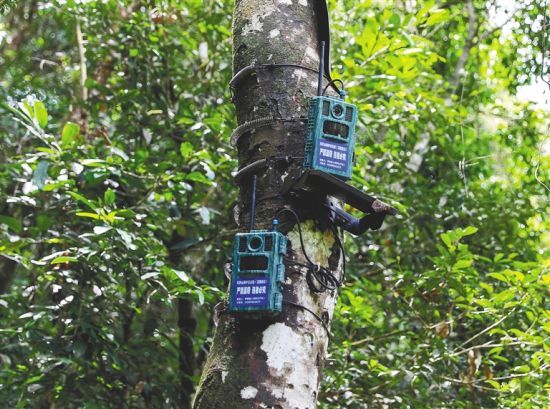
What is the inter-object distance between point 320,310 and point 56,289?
2.05 metres

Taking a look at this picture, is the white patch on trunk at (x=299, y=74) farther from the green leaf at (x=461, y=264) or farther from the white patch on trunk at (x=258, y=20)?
the green leaf at (x=461, y=264)

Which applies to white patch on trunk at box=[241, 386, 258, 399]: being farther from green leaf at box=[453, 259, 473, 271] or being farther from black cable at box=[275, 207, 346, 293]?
green leaf at box=[453, 259, 473, 271]

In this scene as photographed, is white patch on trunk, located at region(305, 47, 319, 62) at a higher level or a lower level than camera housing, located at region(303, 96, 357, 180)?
higher

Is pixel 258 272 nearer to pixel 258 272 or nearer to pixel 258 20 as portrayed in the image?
pixel 258 272

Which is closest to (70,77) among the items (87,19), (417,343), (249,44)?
(87,19)

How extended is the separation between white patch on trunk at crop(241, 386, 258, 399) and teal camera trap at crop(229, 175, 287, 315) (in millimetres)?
182

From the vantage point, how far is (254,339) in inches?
71.9

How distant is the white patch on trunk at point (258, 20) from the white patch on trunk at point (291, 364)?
36.3 inches

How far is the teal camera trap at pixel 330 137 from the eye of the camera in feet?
6.44

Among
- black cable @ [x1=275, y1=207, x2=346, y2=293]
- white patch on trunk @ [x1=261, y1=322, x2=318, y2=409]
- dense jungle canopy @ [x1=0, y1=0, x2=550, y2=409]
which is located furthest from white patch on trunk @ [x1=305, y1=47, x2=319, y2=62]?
dense jungle canopy @ [x1=0, y1=0, x2=550, y2=409]

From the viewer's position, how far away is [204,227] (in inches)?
174

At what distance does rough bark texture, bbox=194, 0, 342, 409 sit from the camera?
178 centimetres

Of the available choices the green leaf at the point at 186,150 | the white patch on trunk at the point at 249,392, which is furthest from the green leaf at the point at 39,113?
the white patch on trunk at the point at 249,392

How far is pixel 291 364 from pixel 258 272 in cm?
24
